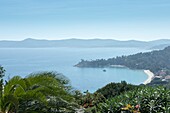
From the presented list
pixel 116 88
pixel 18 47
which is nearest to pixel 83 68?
pixel 116 88

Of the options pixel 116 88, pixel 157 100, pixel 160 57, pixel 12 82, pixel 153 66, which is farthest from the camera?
pixel 160 57

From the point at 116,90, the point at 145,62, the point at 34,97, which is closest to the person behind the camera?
the point at 34,97

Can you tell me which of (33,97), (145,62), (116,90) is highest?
(33,97)

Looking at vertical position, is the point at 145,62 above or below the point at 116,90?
below

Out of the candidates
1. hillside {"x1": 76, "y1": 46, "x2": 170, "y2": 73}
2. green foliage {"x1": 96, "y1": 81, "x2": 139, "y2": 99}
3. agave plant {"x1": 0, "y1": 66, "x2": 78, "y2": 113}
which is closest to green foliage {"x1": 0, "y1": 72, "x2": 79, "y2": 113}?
agave plant {"x1": 0, "y1": 66, "x2": 78, "y2": 113}

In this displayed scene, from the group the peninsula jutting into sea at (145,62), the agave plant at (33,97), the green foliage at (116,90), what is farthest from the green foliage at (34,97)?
the peninsula jutting into sea at (145,62)

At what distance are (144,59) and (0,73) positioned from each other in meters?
93.6

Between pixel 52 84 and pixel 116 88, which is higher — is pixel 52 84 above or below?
above

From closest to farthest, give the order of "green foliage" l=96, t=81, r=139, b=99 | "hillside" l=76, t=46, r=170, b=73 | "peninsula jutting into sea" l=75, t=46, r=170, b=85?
1. "green foliage" l=96, t=81, r=139, b=99
2. "peninsula jutting into sea" l=75, t=46, r=170, b=85
3. "hillside" l=76, t=46, r=170, b=73

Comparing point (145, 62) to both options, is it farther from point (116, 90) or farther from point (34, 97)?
point (34, 97)

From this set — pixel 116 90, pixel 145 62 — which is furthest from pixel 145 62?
pixel 116 90

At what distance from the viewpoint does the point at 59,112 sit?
3953 mm

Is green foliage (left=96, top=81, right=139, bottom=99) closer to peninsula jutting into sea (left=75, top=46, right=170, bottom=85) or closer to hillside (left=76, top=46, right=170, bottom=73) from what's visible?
peninsula jutting into sea (left=75, top=46, right=170, bottom=85)

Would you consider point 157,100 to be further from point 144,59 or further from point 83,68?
point 144,59
